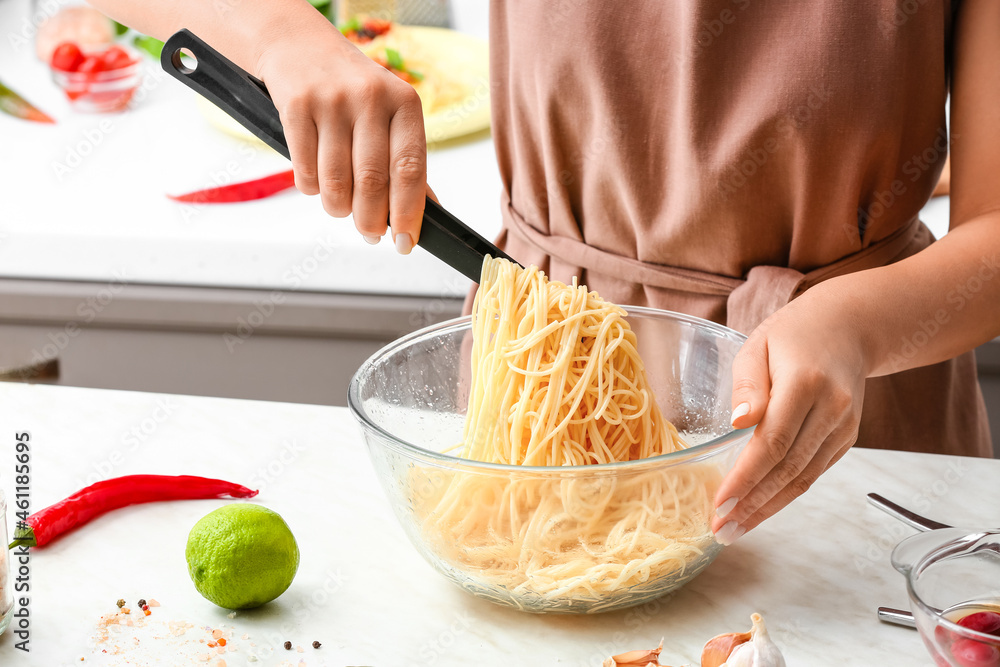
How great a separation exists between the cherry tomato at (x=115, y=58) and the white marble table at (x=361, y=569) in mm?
1271

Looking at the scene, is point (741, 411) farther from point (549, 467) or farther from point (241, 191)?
point (241, 191)

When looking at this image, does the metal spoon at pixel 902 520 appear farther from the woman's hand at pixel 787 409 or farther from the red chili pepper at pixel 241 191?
the red chili pepper at pixel 241 191

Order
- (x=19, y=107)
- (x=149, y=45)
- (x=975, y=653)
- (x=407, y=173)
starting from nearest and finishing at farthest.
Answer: (x=975, y=653) → (x=407, y=173) → (x=149, y=45) → (x=19, y=107)

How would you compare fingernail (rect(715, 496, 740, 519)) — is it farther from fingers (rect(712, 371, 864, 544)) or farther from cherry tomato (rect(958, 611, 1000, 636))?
cherry tomato (rect(958, 611, 1000, 636))

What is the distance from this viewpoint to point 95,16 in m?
2.22

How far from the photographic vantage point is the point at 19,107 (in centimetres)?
235

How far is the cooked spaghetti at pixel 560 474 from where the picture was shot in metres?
0.83

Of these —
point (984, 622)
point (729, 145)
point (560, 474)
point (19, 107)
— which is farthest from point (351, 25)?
point (984, 622)

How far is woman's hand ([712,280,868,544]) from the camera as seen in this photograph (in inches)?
→ 31.1

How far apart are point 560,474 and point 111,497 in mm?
589

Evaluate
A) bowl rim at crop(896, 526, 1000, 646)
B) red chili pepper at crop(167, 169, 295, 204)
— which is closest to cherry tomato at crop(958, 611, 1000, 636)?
bowl rim at crop(896, 526, 1000, 646)

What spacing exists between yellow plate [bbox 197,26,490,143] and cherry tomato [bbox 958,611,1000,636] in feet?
5.43

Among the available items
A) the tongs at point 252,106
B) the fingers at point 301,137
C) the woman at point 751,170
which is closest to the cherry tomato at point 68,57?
the woman at point 751,170

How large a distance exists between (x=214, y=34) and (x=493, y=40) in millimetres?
409
